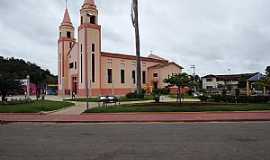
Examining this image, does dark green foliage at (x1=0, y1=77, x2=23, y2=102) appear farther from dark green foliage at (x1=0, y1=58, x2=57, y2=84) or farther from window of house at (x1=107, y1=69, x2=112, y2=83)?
dark green foliage at (x1=0, y1=58, x2=57, y2=84)

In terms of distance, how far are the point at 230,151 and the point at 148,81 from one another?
6926cm

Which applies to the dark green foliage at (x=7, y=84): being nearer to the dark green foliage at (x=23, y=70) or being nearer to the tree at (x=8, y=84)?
the tree at (x=8, y=84)

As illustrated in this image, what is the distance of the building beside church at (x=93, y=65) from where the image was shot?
61750mm

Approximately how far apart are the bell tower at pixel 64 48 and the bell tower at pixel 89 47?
9.45m

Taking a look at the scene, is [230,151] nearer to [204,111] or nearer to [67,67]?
[204,111]

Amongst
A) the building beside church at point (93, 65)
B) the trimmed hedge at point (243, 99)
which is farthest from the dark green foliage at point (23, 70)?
the trimmed hedge at point (243, 99)

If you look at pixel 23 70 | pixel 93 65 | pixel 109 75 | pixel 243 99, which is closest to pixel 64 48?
pixel 109 75

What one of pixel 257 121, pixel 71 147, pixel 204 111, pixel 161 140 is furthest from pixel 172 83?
pixel 71 147

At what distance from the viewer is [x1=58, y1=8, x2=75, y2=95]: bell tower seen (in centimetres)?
7256

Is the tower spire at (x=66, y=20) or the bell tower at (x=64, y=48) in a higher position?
the tower spire at (x=66, y=20)

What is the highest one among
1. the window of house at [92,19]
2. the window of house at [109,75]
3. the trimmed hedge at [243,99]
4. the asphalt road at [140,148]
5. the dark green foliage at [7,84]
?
the window of house at [92,19]

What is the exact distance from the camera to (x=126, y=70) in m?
71.4

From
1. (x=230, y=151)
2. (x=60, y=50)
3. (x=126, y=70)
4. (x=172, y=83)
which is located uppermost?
(x=60, y=50)

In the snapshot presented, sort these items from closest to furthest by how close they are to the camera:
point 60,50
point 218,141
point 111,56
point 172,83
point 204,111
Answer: point 218,141 → point 204,111 → point 172,83 → point 111,56 → point 60,50
